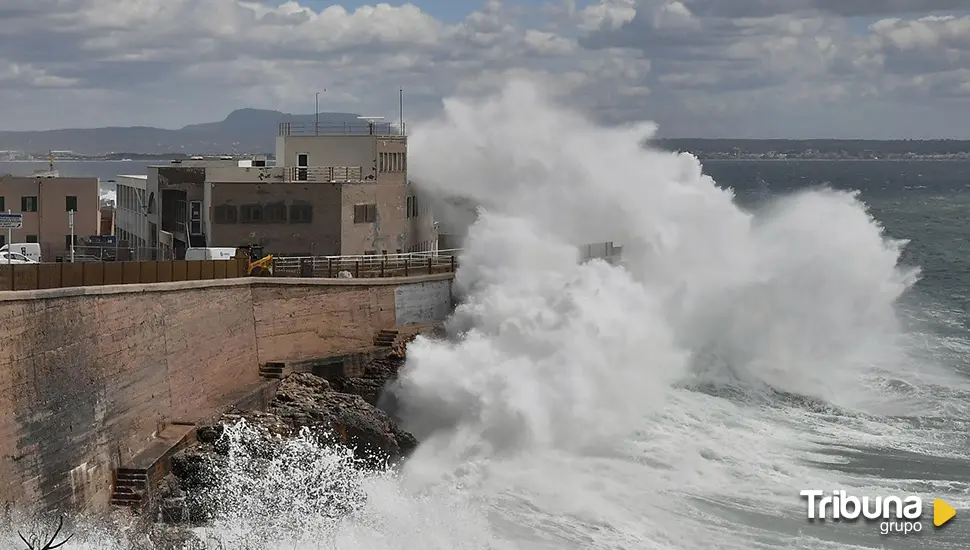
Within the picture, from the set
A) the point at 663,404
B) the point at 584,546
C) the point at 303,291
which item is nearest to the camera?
the point at 584,546

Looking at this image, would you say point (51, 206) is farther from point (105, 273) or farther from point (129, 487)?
point (129, 487)

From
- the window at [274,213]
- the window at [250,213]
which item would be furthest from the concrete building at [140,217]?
the window at [274,213]

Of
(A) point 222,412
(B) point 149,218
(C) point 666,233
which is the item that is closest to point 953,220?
(C) point 666,233

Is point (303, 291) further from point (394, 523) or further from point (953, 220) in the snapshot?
point (953, 220)

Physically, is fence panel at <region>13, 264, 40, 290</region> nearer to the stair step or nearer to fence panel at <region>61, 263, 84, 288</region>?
fence panel at <region>61, 263, 84, 288</region>

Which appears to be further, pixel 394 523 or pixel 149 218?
pixel 149 218

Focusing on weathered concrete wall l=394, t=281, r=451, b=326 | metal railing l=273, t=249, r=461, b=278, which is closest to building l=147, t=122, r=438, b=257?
metal railing l=273, t=249, r=461, b=278

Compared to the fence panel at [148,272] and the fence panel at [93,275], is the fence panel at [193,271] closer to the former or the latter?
the fence panel at [148,272]
